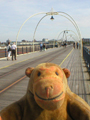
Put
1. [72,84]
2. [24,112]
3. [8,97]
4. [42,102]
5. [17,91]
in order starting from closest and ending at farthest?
[42,102], [24,112], [8,97], [17,91], [72,84]

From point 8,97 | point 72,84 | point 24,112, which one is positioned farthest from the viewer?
point 72,84

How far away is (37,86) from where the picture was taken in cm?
205

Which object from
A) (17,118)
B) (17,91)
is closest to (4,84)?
(17,91)

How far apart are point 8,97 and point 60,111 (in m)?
3.37

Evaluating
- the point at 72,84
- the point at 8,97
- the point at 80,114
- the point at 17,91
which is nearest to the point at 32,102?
the point at 80,114

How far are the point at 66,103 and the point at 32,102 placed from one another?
1.56 ft

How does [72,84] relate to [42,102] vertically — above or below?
below

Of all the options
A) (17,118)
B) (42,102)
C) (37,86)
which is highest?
(37,86)

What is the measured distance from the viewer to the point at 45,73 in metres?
2.23

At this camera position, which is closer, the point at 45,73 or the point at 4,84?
the point at 45,73

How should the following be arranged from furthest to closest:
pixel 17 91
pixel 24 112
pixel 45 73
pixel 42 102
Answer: pixel 17 91
pixel 24 112
pixel 45 73
pixel 42 102

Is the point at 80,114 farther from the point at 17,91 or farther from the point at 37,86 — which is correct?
the point at 17,91

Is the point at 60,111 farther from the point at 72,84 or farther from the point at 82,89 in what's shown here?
the point at 72,84

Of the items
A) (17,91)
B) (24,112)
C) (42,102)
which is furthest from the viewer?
(17,91)
